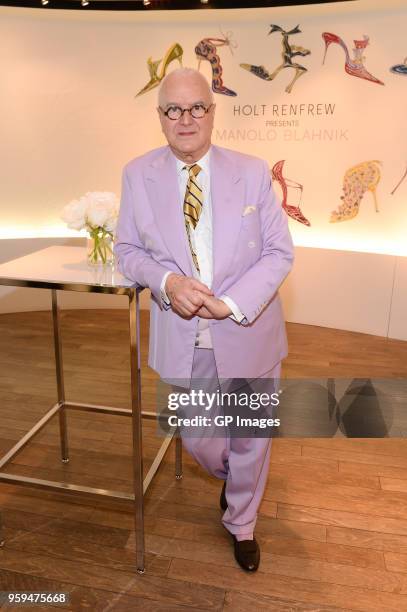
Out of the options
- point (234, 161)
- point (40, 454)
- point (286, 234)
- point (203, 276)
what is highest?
point (234, 161)

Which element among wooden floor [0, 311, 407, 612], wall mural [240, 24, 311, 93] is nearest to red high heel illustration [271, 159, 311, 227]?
wall mural [240, 24, 311, 93]

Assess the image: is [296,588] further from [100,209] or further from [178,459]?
[100,209]

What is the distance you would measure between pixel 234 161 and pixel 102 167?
3919 millimetres

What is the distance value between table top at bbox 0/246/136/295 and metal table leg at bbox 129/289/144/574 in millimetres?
93

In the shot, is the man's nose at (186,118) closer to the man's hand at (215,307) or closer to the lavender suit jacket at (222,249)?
the lavender suit jacket at (222,249)

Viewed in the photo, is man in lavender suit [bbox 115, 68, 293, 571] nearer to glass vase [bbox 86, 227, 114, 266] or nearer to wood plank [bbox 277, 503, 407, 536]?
glass vase [bbox 86, 227, 114, 266]

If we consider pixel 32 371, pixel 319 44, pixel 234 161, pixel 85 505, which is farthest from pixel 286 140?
pixel 85 505

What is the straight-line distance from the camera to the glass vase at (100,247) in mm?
1998

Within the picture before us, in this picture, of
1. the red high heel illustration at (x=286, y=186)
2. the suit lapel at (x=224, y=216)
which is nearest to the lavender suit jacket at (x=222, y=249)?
the suit lapel at (x=224, y=216)

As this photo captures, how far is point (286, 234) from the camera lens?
1.82 metres

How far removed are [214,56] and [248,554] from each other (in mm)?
4577

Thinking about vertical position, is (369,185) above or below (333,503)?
above

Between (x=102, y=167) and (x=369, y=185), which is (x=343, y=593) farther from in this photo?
(x=102, y=167)

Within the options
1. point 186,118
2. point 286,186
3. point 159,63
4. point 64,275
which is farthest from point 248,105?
point 64,275
